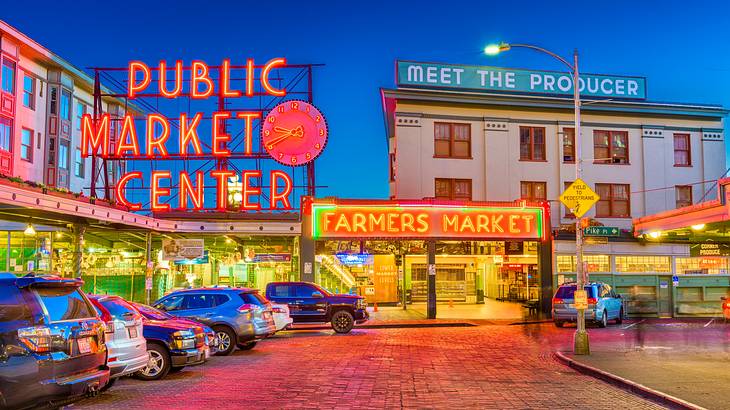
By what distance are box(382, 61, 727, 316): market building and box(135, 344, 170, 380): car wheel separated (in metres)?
22.9

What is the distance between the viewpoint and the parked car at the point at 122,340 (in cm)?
1105

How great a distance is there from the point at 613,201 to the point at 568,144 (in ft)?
12.4

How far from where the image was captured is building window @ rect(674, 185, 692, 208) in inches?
1490

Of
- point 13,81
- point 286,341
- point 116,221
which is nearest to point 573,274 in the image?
point 286,341

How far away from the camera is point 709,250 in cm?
3139

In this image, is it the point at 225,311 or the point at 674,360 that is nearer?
the point at 674,360

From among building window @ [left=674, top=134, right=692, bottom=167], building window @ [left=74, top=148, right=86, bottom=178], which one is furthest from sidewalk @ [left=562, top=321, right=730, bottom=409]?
building window @ [left=74, top=148, right=86, bottom=178]

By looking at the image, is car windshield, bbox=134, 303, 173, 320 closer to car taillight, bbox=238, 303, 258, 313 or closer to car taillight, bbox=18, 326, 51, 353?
car taillight, bbox=238, 303, 258, 313

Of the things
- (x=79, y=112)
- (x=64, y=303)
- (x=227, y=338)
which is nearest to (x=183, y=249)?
(x=227, y=338)

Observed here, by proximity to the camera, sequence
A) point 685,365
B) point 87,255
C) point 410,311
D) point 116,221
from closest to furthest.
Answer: point 685,365
point 116,221
point 87,255
point 410,311

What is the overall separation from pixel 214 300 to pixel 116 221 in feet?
25.9

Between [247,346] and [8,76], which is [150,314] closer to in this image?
[247,346]

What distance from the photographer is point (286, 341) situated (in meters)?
21.9

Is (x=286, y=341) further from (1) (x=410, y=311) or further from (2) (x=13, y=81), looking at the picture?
(2) (x=13, y=81)
